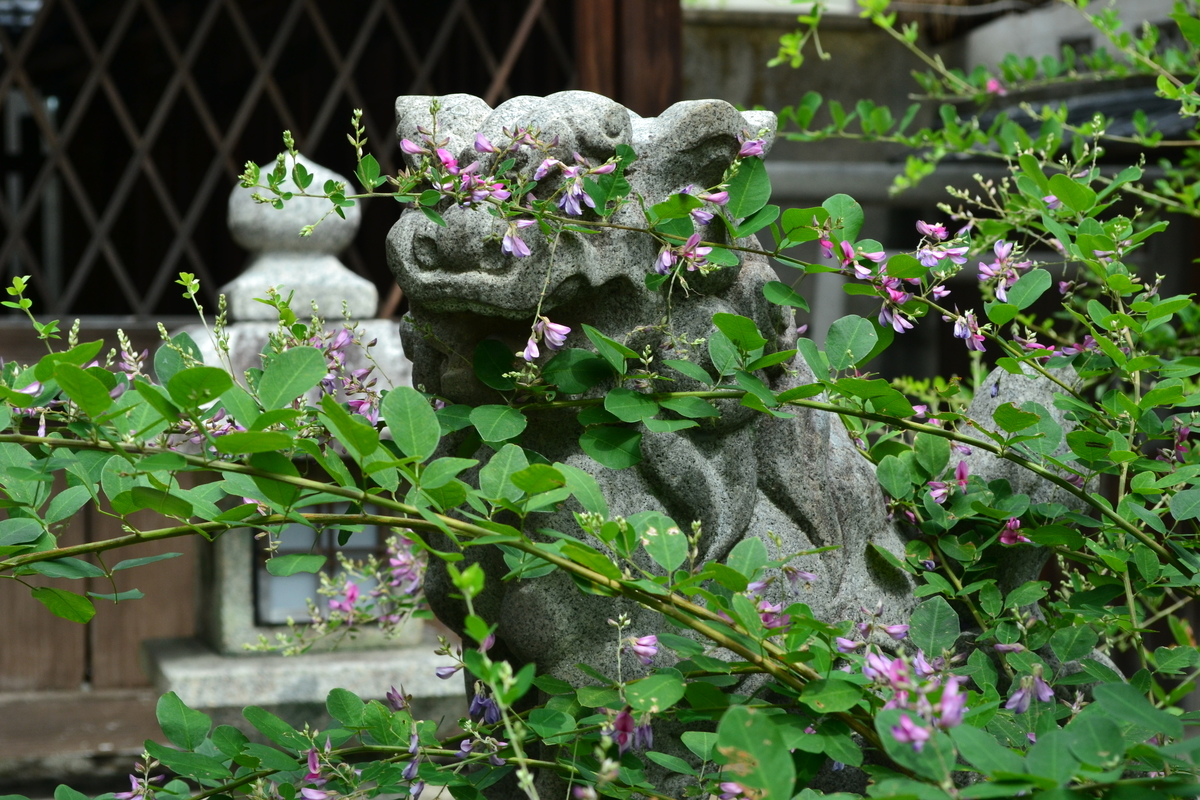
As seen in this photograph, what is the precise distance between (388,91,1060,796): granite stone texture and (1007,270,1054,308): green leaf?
23cm

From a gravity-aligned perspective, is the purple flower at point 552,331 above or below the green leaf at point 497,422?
above

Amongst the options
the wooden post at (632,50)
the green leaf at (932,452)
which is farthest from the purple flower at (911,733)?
the wooden post at (632,50)

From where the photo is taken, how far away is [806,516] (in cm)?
124

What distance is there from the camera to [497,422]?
41.3 inches

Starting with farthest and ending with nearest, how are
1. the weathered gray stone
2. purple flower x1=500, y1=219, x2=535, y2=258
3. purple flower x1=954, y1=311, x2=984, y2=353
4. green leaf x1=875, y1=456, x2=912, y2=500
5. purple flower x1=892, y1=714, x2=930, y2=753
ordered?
the weathered gray stone
green leaf x1=875, y1=456, x2=912, y2=500
purple flower x1=954, y1=311, x2=984, y2=353
purple flower x1=500, y1=219, x2=535, y2=258
purple flower x1=892, y1=714, x2=930, y2=753

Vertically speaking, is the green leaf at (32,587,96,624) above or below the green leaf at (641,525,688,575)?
below

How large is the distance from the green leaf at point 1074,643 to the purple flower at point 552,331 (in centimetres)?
55

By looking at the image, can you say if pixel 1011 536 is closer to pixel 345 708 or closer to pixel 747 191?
pixel 747 191

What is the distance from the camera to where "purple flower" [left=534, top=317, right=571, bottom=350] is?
1.05 m

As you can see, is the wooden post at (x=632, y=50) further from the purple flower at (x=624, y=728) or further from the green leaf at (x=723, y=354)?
the purple flower at (x=624, y=728)

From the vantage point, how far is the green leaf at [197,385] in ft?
2.60

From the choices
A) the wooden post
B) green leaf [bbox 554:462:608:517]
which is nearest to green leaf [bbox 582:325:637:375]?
green leaf [bbox 554:462:608:517]

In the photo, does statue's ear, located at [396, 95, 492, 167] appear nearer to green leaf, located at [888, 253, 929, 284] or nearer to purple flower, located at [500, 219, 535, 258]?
purple flower, located at [500, 219, 535, 258]

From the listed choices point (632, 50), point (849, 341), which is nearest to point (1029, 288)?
point (849, 341)
